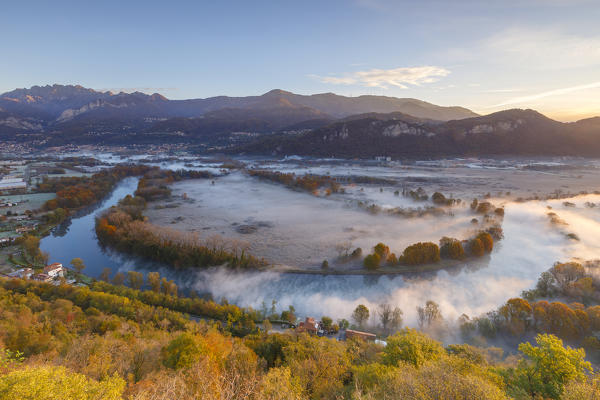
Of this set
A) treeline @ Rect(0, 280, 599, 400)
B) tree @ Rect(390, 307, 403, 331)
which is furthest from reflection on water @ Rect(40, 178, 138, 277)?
tree @ Rect(390, 307, 403, 331)

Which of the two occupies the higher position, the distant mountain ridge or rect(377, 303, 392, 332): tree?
the distant mountain ridge

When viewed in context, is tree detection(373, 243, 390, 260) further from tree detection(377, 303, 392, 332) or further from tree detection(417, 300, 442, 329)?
tree detection(417, 300, 442, 329)

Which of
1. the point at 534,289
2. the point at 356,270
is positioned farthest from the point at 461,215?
the point at 356,270

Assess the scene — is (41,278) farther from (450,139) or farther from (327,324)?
(450,139)

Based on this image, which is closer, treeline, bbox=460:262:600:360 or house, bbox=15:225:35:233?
treeline, bbox=460:262:600:360

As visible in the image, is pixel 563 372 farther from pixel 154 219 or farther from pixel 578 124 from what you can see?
pixel 578 124

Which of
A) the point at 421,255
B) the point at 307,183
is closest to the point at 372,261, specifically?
the point at 421,255
